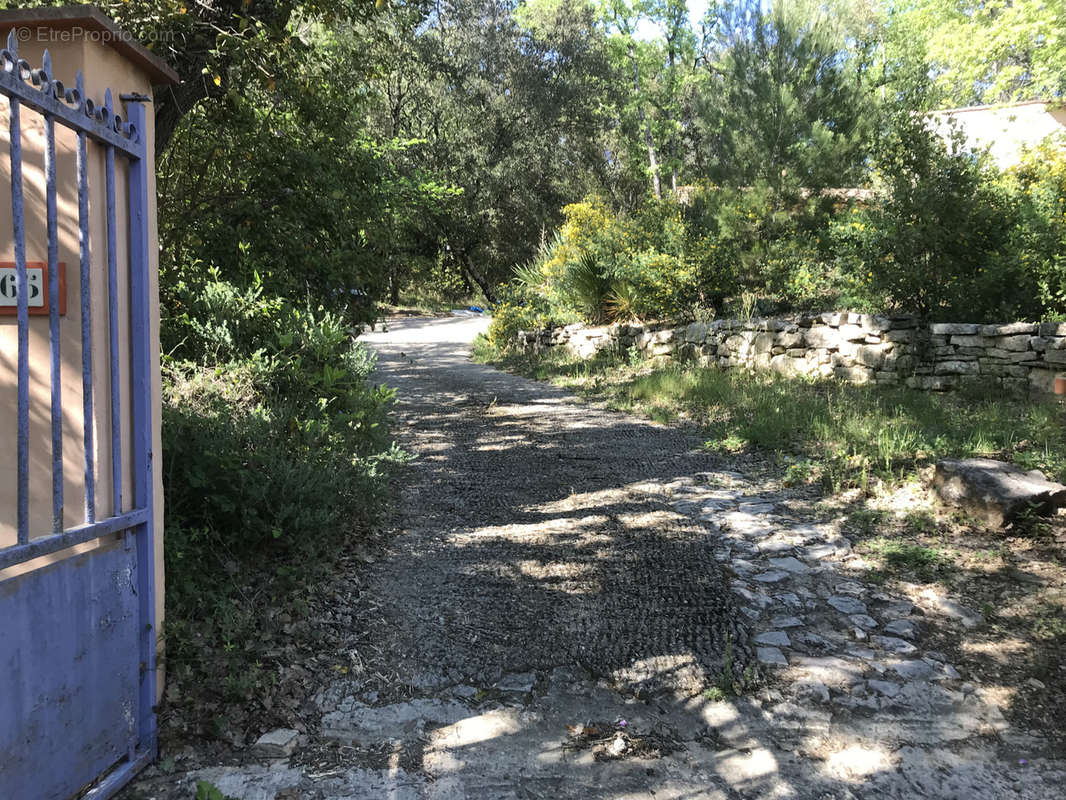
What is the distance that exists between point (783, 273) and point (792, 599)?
8450mm

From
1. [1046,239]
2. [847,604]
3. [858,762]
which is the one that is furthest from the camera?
[1046,239]

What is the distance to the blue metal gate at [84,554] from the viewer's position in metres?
2.04

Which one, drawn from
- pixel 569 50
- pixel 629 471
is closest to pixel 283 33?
pixel 629 471

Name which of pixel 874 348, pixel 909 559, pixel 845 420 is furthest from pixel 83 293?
pixel 874 348

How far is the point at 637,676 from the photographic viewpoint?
10.4 ft

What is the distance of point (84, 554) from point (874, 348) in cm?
895

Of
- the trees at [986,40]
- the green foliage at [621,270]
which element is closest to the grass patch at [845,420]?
the green foliage at [621,270]

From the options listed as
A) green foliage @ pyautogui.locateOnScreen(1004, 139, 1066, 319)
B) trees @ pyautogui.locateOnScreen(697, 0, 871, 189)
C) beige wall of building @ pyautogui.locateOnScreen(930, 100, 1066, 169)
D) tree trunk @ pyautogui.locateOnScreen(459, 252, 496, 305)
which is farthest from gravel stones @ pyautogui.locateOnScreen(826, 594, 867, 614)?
tree trunk @ pyautogui.locateOnScreen(459, 252, 496, 305)

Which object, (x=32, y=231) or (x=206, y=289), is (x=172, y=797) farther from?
(x=206, y=289)

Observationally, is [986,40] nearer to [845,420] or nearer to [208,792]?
[845,420]

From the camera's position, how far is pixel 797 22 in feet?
43.1

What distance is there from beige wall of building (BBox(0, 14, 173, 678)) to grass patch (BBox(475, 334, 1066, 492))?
15.3 feet

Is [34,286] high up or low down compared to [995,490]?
up

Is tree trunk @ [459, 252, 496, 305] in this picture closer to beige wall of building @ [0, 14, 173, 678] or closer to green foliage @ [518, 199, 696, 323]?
green foliage @ [518, 199, 696, 323]
